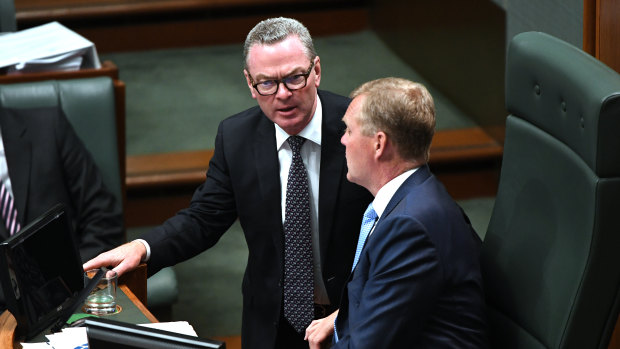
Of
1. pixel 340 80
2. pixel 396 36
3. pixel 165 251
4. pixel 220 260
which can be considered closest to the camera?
pixel 165 251

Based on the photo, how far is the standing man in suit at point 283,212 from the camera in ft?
7.47

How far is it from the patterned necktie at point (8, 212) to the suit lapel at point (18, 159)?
15 mm

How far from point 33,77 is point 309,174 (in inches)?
46.1

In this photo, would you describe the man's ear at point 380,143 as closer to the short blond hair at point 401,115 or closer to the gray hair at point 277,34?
the short blond hair at point 401,115

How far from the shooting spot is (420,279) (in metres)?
1.72

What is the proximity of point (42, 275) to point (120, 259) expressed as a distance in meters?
0.23

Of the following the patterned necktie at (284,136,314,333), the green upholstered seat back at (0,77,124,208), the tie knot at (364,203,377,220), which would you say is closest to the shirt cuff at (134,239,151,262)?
the patterned necktie at (284,136,314,333)

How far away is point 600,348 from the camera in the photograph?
1729 mm

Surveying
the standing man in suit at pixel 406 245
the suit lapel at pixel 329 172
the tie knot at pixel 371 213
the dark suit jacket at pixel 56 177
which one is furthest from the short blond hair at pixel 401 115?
the dark suit jacket at pixel 56 177

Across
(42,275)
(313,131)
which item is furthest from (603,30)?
(42,275)

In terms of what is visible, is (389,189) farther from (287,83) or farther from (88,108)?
(88,108)

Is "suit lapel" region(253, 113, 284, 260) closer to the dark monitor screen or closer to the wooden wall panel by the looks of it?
the dark monitor screen

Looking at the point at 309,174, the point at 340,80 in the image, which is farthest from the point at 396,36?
the point at 309,174

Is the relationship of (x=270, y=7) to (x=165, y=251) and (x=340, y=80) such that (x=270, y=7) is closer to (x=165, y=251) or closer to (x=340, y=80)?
(x=340, y=80)
